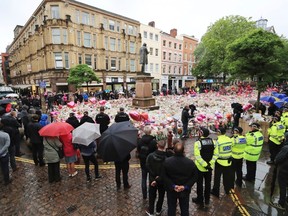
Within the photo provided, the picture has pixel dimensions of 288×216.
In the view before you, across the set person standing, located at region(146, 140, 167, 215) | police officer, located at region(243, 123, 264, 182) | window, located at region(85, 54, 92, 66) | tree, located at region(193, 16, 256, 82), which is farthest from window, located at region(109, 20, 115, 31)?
person standing, located at region(146, 140, 167, 215)

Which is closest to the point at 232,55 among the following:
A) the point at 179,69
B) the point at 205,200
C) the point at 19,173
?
the point at 205,200

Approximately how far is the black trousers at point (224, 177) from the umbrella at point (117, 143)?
228cm

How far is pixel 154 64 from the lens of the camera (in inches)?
1638

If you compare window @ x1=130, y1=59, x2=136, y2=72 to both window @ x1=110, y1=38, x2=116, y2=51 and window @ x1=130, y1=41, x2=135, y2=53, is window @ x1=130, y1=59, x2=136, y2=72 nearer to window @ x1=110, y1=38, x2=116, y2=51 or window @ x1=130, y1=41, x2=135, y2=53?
window @ x1=130, y1=41, x2=135, y2=53

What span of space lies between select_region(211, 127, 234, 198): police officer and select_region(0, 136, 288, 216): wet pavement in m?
0.25

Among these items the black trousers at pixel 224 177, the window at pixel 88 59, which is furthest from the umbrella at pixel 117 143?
the window at pixel 88 59

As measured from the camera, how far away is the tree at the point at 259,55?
9.61 m

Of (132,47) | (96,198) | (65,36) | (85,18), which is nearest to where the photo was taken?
(96,198)

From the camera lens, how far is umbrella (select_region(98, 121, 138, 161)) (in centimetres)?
427

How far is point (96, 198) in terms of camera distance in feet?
15.5

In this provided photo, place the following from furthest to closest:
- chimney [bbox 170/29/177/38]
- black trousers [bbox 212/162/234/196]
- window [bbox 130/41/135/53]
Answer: chimney [bbox 170/29/177/38] < window [bbox 130/41/135/53] < black trousers [bbox 212/162/234/196]

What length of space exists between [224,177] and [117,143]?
296 centimetres

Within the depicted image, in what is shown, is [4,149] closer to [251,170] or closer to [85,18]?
[251,170]

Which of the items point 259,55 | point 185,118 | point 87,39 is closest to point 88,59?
point 87,39
